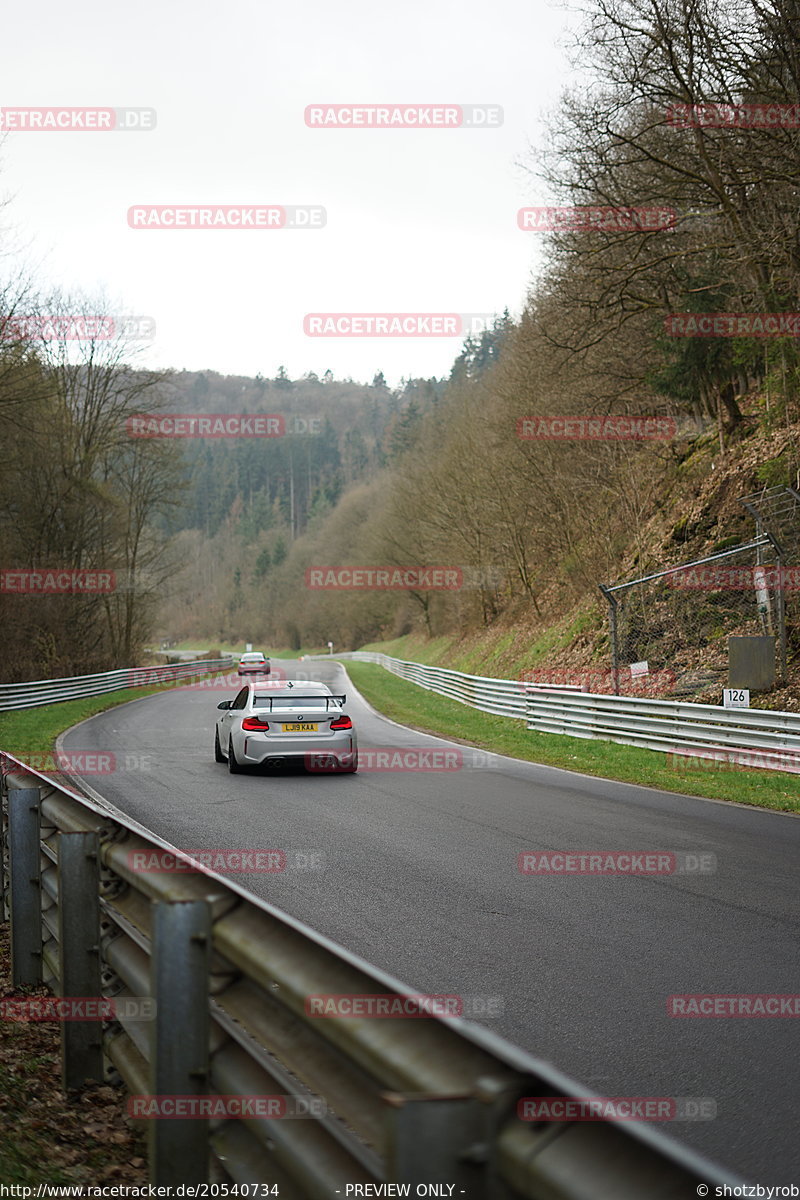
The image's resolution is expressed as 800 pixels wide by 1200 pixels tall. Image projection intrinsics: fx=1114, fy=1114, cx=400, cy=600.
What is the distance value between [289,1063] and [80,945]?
2.38 meters

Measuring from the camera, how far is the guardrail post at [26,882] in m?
6.02

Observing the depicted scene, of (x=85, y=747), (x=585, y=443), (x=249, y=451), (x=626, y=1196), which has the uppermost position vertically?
(x=249, y=451)

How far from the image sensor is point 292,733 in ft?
54.0

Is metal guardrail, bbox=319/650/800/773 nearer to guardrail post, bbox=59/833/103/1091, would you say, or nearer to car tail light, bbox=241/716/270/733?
car tail light, bbox=241/716/270/733

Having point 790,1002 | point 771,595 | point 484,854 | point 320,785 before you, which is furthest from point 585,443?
point 790,1002

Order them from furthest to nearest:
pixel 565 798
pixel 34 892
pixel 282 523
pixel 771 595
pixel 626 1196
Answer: pixel 282 523
pixel 771 595
pixel 565 798
pixel 34 892
pixel 626 1196

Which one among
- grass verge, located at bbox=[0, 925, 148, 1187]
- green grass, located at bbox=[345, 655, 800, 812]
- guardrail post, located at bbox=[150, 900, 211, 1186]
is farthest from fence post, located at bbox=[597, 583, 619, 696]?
guardrail post, located at bbox=[150, 900, 211, 1186]

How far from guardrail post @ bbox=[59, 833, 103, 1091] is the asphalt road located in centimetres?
190

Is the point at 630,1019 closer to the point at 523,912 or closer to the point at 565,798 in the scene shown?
the point at 523,912

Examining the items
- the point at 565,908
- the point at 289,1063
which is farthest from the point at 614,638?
the point at 289,1063

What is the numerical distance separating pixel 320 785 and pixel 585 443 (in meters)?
23.8

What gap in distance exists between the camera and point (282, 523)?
503ft

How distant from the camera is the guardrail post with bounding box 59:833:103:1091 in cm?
459

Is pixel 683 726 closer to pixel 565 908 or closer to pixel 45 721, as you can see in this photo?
pixel 565 908
